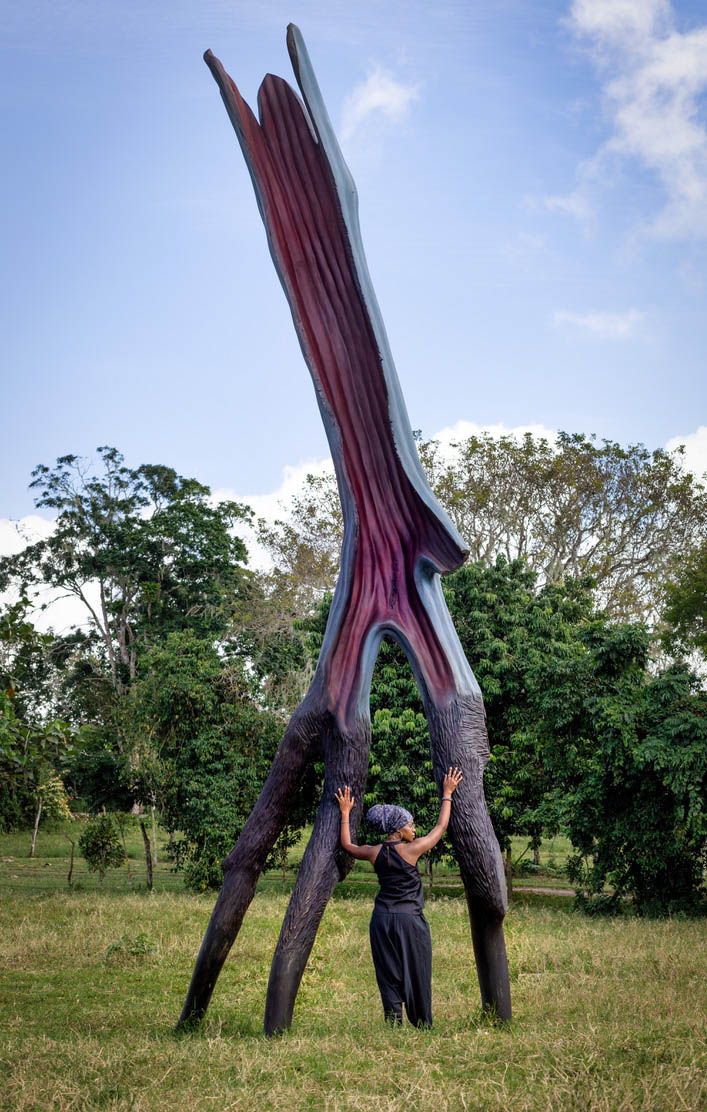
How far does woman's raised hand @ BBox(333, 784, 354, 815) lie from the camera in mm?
5961

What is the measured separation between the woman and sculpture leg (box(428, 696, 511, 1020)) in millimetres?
284

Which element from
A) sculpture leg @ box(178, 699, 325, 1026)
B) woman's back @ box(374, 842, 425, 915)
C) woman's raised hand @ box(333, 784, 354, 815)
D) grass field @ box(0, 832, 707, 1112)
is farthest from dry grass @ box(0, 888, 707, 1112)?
woman's raised hand @ box(333, 784, 354, 815)

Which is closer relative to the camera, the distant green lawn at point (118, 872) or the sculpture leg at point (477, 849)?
the sculpture leg at point (477, 849)

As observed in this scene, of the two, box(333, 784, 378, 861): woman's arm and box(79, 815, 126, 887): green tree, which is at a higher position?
box(333, 784, 378, 861): woman's arm

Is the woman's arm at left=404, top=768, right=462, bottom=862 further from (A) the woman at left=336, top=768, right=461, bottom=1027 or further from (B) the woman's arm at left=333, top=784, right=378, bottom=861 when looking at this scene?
(B) the woman's arm at left=333, top=784, right=378, bottom=861

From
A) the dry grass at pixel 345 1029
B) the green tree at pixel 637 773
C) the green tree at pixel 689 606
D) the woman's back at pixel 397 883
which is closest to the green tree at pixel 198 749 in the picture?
the dry grass at pixel 345 1029

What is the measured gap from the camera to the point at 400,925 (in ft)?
17.6

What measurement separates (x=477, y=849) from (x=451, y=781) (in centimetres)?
44

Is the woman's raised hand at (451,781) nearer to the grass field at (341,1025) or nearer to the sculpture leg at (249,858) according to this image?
the sculpture leg at (249,858)

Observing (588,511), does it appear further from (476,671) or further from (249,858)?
(249,858)

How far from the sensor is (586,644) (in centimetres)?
1480

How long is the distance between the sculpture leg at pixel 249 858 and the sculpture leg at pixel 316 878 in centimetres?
22

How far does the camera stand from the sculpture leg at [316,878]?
5609 mm

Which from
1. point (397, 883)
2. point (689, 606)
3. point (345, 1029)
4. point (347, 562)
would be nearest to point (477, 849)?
point (397, 883)
